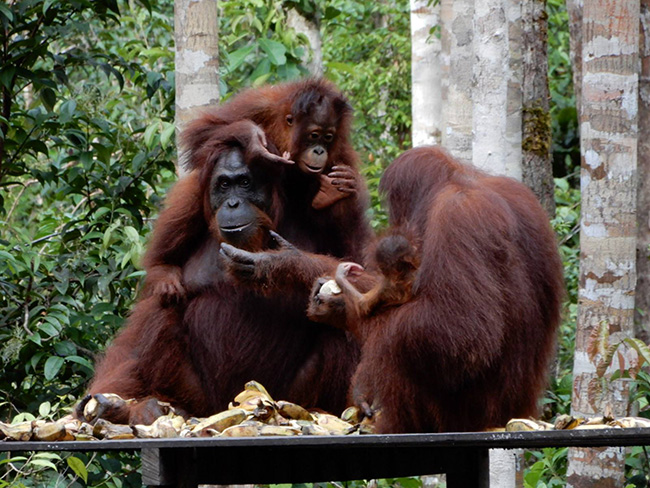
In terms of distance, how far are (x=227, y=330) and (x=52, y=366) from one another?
88 centimetres

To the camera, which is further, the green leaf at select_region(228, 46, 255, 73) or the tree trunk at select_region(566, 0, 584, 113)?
the tree trunk at select_region(566, 0, 584, 113)

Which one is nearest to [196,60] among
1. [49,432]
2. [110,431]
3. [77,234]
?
[77,234]

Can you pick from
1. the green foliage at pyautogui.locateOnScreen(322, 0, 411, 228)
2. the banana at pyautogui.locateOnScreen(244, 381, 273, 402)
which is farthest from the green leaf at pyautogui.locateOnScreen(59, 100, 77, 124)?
the green foliage at pyautogui.locateOnScreen(322, 0, 411, 228)

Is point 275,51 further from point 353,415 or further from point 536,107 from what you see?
point 353,415

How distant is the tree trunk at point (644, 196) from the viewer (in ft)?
17.0

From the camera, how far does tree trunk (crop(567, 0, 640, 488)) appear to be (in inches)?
146

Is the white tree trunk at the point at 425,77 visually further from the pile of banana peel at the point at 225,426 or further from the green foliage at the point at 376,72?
the pile of banana peel at the point at 225,426

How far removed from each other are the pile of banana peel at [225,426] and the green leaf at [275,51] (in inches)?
78.4

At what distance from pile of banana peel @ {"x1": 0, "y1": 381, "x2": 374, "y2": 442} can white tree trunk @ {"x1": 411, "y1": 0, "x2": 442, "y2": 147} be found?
12.2 feet

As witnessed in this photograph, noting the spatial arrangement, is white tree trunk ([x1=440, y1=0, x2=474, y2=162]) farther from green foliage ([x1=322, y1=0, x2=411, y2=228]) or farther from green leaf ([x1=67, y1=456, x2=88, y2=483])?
green foliage ([x1=322, y1=0, x2=411, y2=228])

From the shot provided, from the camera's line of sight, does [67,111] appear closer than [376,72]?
Yes

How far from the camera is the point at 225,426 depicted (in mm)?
2541

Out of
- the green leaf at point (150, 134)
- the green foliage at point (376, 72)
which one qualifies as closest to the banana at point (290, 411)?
the green leaf at point (150, 134)

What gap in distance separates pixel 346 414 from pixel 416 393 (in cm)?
40
